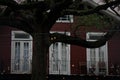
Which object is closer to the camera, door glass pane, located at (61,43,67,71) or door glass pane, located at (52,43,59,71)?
door glass pane, located at (52,43,59,71)

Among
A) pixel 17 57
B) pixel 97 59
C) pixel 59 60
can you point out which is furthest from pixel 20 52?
pixel 97 59

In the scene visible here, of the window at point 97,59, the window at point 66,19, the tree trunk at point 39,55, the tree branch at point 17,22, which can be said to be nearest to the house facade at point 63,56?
the window at point 97,59

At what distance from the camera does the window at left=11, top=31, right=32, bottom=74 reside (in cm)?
2577

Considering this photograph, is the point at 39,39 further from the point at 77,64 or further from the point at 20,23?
the point at 77,64

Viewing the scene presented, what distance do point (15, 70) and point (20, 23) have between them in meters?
12.9

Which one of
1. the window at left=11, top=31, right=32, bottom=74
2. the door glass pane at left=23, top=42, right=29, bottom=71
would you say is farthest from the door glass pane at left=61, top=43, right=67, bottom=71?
the door glass pane at left=23, top=42, right=29, bottom=71

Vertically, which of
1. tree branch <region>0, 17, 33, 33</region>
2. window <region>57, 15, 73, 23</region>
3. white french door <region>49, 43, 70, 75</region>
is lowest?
white french door <region>49, 43, 70, 75</region>

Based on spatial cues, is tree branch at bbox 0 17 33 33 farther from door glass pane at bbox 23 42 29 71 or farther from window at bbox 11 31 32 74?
door glass pane at bbox 23 42 29 71

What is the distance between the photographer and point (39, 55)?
13156 mm

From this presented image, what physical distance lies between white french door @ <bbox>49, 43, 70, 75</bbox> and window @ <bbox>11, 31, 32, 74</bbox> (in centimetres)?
128

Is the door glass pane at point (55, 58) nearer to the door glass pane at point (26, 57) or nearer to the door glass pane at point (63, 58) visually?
the door glass pane at point (63, 58)

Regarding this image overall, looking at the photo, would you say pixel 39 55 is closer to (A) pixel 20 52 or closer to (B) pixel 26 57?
(B) pixel 26 57

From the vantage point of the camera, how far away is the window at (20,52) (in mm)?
25766

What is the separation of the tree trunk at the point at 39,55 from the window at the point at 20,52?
40.7 ft
